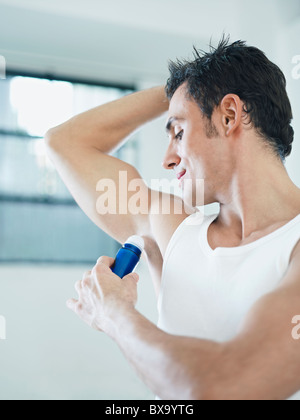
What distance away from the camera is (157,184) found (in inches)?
157

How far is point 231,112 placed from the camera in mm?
974

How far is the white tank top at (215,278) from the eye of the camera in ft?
2.60

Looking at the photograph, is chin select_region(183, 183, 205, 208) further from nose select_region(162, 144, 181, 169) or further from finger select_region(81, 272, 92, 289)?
finger select_region(81, 272, 92, 289)

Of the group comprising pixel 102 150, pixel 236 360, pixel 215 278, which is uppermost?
pixel 102 150

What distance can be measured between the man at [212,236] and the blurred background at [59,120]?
6.53ft

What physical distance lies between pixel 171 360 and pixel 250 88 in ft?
1.83

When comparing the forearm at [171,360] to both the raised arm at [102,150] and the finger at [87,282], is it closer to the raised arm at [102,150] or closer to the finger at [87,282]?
the finger at [87,282]

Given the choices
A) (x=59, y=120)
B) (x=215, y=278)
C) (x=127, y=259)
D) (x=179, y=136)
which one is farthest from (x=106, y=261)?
(x=59, y=120)

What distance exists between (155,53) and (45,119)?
95 cm

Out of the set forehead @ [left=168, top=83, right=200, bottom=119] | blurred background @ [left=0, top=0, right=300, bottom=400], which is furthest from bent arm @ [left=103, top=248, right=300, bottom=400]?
blurred background @ [left=0, top=0, right=300, bottom=400]

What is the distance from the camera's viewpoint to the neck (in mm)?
913

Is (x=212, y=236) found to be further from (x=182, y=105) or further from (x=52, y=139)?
(x=52, y=139)
